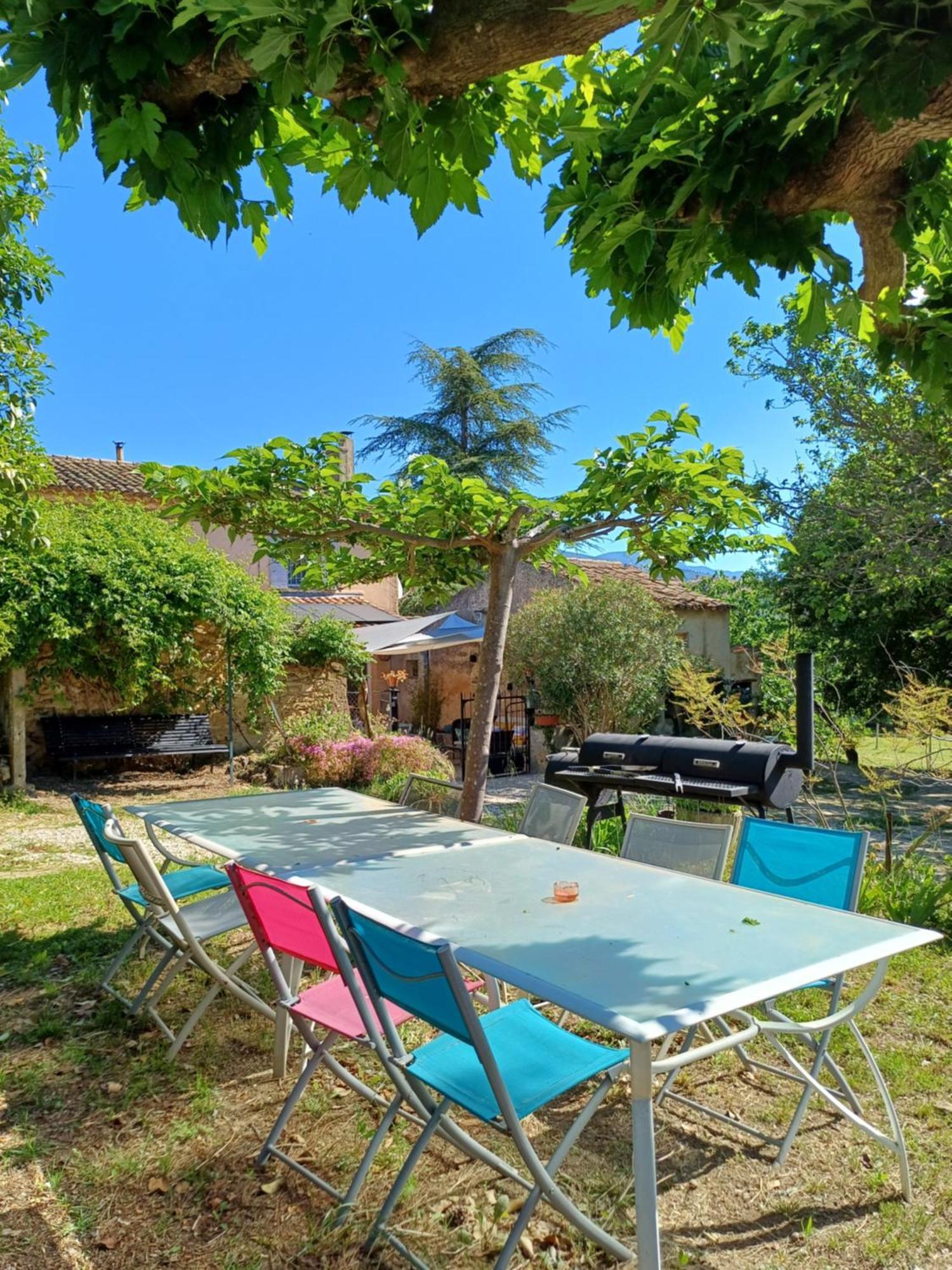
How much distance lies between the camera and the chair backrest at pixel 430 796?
20.7 ft

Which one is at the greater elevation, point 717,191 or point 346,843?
point 717,191

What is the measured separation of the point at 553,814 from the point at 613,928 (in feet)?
7.18

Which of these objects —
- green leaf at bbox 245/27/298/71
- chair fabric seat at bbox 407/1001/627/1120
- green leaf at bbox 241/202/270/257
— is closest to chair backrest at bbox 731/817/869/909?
chair fabric seat at bbox 407/1001/627/1120

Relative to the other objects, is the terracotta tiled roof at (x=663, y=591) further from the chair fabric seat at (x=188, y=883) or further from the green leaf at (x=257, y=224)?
the green leaf at (x=257, y=224)

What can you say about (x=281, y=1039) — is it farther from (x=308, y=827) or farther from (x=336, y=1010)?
(x=308, y=827)

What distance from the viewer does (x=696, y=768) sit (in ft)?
24.6

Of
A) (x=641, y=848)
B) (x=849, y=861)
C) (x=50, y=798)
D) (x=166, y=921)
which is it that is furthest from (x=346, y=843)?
(x=50, y=798)

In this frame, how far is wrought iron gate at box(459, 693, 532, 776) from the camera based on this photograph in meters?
14.7

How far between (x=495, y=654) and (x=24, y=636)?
7.85m

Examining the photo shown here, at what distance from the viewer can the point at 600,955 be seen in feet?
8.74

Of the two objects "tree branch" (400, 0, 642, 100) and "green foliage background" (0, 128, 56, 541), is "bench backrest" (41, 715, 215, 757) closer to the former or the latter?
"green foliage background" (0, 128, 56, 541)

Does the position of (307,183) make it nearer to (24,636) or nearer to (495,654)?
(495,654)

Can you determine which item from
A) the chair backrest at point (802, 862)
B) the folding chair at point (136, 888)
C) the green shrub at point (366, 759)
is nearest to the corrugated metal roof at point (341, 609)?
the green shrub at point (366, 759)

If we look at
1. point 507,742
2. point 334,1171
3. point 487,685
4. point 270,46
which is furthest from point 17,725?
point 270,46
